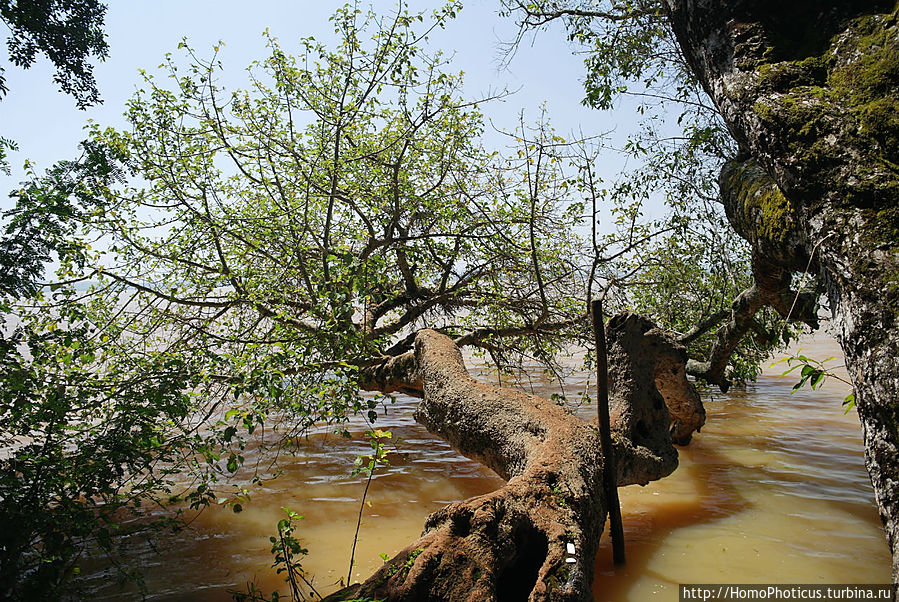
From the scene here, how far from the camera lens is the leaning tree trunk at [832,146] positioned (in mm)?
2074

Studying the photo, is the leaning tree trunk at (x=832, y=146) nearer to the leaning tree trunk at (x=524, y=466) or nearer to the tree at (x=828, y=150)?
the tree at (x=828, y=150)

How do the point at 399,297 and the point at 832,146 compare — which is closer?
the point at 832,146

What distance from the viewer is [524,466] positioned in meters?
4.21

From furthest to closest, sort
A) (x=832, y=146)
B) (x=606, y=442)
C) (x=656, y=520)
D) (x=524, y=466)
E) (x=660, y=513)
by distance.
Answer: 1. (x=660, y=513)
2. (x=656, y=520)
3. (x=606, y=442)
4. (x=524, y=466)
5. (x=832, y=146)

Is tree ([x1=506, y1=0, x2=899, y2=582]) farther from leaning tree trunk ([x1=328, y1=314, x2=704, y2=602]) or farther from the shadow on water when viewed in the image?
the shadow on water

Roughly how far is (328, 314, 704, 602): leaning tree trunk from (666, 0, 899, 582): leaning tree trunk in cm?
176

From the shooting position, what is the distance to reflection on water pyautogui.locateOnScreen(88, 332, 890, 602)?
4457 millimetres

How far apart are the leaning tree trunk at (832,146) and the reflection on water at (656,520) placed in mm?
2812

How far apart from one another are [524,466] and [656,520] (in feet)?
8.03

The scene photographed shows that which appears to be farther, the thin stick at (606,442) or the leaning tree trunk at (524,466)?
the thin stick at (606,442)

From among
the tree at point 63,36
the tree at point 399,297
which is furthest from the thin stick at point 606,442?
the tree at point 63,36

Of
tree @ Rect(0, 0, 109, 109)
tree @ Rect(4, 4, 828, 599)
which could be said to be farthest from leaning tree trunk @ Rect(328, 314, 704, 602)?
tree @ Rect(0, 0, 109, 109)

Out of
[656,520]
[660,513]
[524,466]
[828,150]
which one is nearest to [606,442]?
[524,466]

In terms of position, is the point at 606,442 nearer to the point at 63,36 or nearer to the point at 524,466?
the point at 524,466
